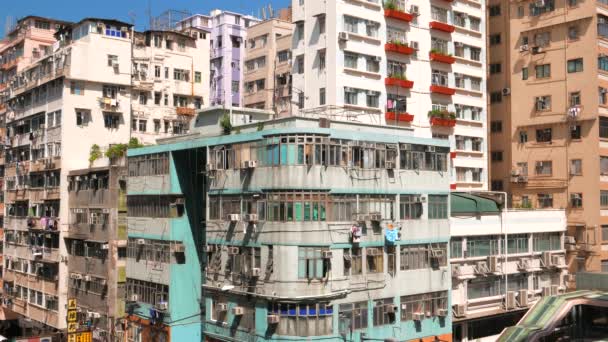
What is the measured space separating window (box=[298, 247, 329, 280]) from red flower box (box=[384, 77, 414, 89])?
16814mm

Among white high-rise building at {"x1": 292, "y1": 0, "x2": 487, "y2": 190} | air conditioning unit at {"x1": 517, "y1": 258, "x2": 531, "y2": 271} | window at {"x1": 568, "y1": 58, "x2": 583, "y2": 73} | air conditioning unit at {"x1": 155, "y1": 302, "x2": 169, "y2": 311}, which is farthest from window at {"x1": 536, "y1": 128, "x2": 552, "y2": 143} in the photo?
air conditioning unit at {"x1": 155, "y1": 302, "x2": 169, "y2": 311}

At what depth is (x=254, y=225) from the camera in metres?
28.2

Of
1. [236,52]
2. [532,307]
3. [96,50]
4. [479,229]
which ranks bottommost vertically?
[532,307]

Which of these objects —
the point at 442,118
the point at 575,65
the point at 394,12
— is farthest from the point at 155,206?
the point at 575,65

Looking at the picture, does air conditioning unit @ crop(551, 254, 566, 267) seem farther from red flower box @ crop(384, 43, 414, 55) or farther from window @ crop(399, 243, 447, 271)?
red flower box @ crop(384, 43, 414, 55)

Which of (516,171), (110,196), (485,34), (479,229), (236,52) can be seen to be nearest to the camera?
(479,229)

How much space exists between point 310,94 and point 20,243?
2361 centimetres

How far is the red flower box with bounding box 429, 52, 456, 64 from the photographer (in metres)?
43.6

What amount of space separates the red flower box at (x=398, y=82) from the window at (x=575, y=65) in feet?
30.4

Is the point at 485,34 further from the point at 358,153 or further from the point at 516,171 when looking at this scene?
the point at 358,153

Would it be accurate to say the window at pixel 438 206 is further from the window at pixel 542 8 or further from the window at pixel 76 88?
the window at pixel 76 88

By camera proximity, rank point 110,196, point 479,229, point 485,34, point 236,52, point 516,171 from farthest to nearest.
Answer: point 236,52 → point 485,34 → point 516,171 → point 110,196 → point 479,229

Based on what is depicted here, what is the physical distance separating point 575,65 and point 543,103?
291 cm

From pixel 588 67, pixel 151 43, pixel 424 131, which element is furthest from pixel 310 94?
pixel 588 67
